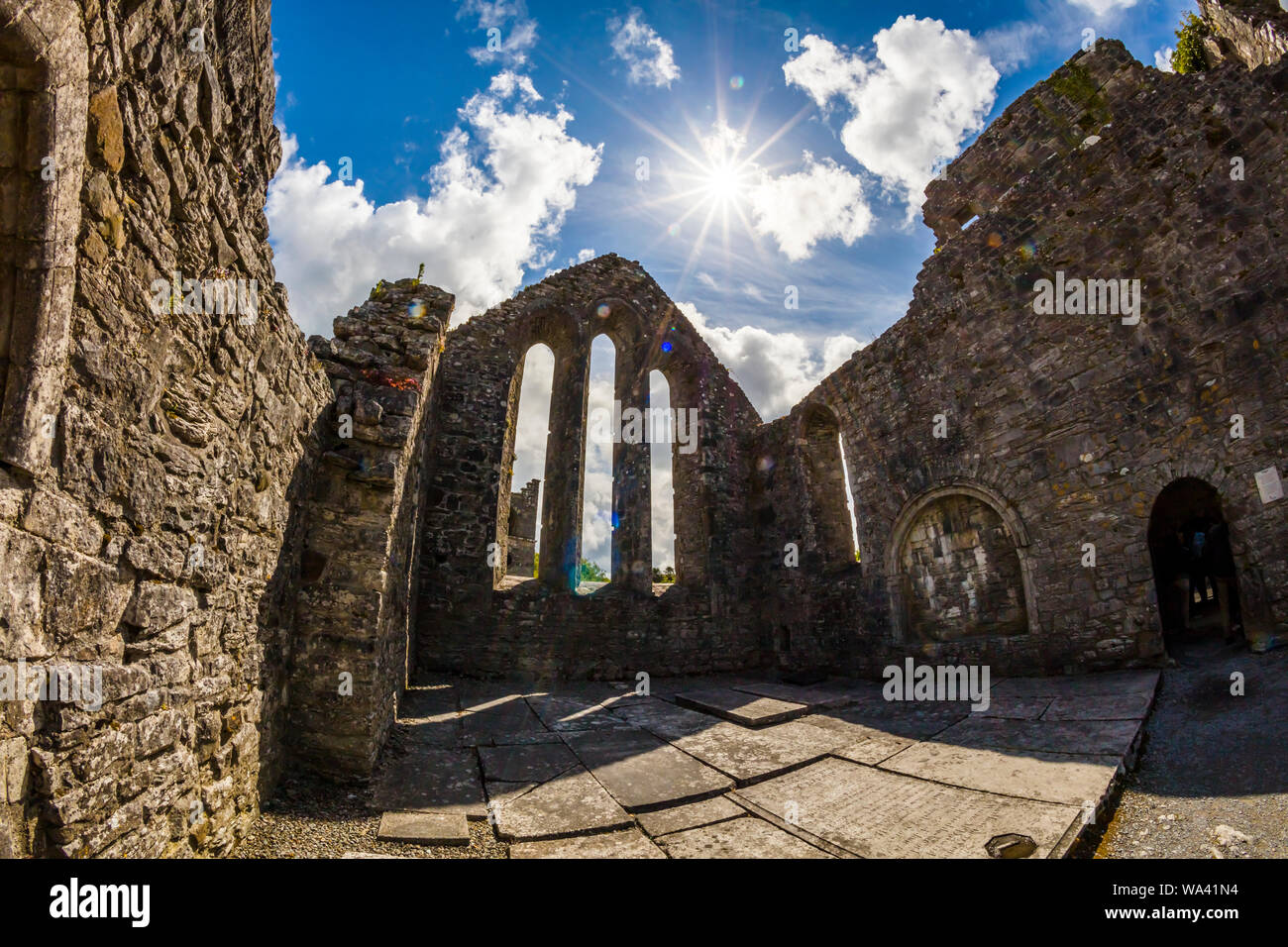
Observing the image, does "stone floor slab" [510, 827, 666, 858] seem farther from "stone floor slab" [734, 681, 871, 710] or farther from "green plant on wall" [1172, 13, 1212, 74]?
"green plant on wall" [1172, 13, 1212, 74]

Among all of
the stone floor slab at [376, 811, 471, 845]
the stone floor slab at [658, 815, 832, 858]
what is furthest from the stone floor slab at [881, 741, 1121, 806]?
the stone floor slab at [376, 811, 471, 845]

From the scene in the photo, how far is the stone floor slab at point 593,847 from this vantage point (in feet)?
9.31

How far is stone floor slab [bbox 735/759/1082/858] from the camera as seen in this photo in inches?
106

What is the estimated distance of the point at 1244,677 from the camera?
4.53m

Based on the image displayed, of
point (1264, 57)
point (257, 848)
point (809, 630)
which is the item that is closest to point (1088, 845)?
point (257, 848)

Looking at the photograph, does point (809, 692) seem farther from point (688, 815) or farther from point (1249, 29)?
point (1249, 29)

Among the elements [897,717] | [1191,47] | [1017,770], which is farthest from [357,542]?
[1191,47]

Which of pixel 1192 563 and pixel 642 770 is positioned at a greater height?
pixel 1192 563

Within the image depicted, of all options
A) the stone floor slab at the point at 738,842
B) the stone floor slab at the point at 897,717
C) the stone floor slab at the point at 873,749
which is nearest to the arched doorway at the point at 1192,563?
the stone floor slab at the point at 897,717

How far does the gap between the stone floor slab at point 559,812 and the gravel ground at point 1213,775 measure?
253 centimetres

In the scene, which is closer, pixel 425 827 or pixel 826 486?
pixel 425 827

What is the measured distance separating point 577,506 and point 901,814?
23.2ft

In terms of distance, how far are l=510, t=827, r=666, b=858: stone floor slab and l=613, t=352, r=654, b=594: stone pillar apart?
6.50 meters

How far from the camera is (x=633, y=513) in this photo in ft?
32.7
